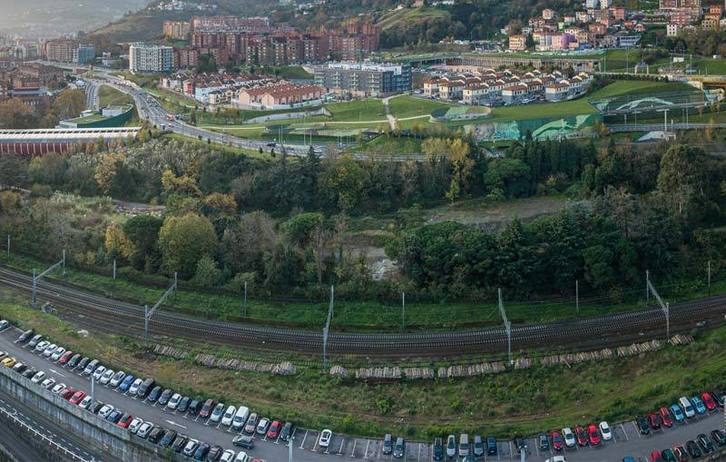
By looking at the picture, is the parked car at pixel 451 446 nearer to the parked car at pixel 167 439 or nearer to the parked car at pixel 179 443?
the parked car at pixel 179 443

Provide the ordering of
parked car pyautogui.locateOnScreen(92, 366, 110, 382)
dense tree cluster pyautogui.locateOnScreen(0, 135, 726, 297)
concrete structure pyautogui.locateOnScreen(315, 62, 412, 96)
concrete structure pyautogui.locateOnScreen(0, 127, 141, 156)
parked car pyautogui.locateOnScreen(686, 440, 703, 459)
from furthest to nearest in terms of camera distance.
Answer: concrete structure pyautogui.locateOnScreen(315, 62, 412, 96) < concrete structure pyautogui.locateOnScreen(0, 127, 141, 156) < dense tree cluster pyautogui.locateOnScreen(0, 135, 726, 297) < parked car pyautogui.locateOnScreen(92, 366, 110, 382) < parked car pyautogui.locateOnScreen(686, 440, 703, 459)

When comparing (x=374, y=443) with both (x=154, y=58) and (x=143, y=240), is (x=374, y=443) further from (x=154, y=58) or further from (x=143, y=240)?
(x=154, y=58)

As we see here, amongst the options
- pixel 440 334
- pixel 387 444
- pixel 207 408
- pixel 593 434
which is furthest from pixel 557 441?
pixel 207 408

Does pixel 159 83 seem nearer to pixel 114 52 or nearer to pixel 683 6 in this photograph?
pixel 114 52

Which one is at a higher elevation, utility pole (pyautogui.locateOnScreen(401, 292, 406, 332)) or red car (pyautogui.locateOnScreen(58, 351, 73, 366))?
utility pole (pyautogui.locateOnScreen(401, 292, 406, 332))

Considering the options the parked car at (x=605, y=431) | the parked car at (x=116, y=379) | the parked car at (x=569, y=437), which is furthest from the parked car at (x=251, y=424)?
the parked car at (x=605, y=431)

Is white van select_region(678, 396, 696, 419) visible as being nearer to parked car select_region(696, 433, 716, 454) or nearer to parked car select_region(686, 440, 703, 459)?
parked car select_region(696, 433, 716, 454)

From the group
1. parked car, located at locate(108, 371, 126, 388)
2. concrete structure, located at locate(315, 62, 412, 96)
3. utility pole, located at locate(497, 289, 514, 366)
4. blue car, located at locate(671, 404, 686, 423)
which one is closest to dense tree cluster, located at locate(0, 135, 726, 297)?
utility pole, located at locate(497, 289, 514, 366)
